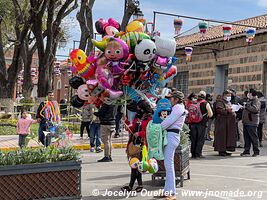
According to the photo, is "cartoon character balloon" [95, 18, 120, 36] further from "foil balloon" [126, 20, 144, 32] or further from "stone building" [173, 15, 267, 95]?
"stone building" [173, 15, 267, 95]

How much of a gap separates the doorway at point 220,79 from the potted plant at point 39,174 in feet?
58.5

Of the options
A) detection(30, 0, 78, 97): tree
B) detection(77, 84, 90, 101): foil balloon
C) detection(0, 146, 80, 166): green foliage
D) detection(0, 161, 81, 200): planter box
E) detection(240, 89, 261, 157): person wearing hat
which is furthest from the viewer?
detection(30, 0, 78, 97): tree

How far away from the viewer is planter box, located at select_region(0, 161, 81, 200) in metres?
6.48

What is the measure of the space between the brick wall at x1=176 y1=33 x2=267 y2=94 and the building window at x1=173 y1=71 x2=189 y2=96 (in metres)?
0.41

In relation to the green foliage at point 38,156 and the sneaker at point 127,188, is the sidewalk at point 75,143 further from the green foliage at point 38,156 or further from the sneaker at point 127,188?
the green foliage at point 38,156

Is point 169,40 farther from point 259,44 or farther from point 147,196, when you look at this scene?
point 259,44

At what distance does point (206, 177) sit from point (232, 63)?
1348 centimetres

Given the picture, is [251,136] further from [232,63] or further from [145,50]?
[232,63]

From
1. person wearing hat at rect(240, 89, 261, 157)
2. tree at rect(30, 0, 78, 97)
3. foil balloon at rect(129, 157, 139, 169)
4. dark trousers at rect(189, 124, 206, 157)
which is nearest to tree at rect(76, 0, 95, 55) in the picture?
tree at rect(30, 0, 78, 97)

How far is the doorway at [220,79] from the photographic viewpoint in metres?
23.9

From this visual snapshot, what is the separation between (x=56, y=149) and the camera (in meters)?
6.98

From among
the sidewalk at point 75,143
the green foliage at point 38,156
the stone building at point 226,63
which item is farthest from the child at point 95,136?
the stone building at point 226,63

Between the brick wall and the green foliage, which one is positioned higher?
the brick wall

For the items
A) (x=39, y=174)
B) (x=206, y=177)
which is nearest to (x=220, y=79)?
(x=206, y=177)
